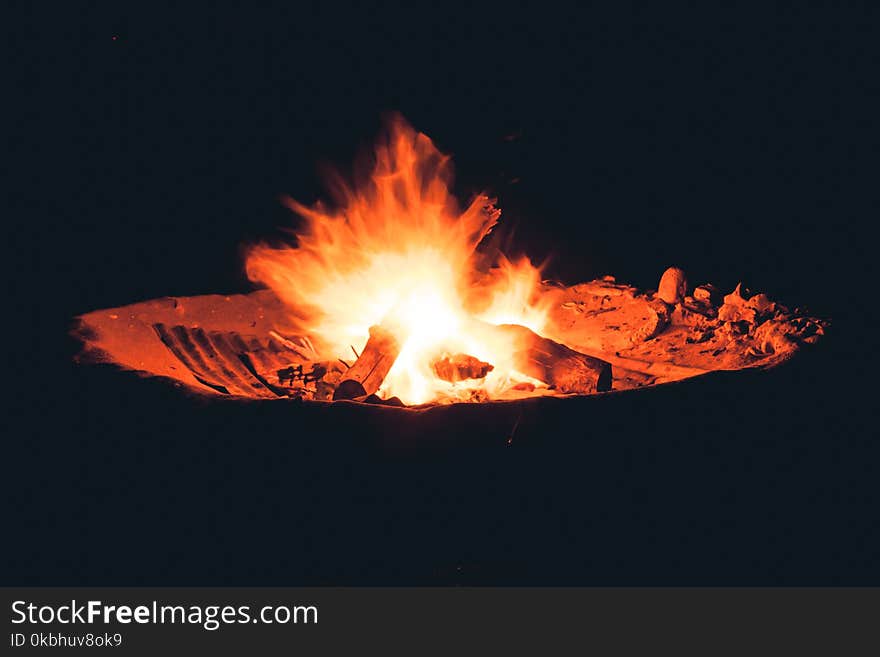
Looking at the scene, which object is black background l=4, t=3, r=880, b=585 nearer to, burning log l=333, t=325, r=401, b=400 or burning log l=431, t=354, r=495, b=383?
burning log l=333, t=325, r=401, b=400

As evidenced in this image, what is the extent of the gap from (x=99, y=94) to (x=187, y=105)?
0.54m

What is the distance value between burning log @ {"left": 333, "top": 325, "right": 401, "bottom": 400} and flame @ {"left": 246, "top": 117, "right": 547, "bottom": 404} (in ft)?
0.71

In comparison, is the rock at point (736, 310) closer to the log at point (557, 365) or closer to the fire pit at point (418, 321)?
the fire pit at point (418, 321)

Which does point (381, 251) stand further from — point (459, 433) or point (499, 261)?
point (459, 433)

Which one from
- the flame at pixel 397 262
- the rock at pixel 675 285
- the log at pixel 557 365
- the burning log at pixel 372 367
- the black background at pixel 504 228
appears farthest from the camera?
the rock at pixel 675 285

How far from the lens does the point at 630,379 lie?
3154 mm

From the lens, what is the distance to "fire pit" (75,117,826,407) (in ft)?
9.69

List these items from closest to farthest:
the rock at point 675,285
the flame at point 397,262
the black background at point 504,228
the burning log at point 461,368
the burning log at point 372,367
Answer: the black background at point 504,228, the burning log at point 372,367, the burning log at point 461,368, the flame at point 397,262, the rock at point 675,285

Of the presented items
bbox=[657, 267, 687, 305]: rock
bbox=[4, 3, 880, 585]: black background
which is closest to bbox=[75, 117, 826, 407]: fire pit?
bbox=[657, 267, 687, 305]: rock

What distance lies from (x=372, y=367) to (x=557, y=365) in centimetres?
75

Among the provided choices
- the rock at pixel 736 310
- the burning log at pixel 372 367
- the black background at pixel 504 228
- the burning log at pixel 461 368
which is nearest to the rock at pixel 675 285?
the rock at pixel 736 310

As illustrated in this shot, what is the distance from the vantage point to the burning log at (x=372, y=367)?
8.56ft

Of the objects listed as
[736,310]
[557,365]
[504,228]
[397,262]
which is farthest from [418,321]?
[504,228]

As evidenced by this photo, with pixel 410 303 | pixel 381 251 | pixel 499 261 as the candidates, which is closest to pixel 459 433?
pixel 410 303
